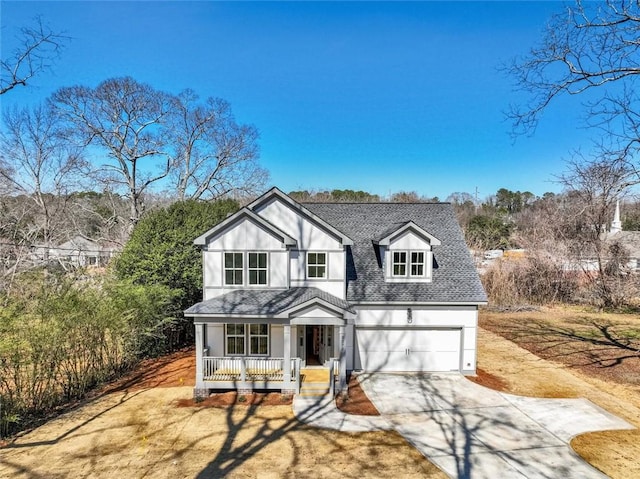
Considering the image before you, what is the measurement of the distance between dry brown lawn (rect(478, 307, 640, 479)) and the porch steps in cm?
645

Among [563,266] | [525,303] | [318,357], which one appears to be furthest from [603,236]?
[318,357]

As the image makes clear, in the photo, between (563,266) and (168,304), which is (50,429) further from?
(563,266)

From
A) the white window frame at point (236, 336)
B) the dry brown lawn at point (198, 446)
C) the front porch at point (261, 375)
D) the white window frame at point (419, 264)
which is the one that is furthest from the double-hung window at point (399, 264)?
the dry brown lawn at point (198, 446)

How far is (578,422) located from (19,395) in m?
16.3

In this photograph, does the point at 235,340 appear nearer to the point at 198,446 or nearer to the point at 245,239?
the point at 245,239

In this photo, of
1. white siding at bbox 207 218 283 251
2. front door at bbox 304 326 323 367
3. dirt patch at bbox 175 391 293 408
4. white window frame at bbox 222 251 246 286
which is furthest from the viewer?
front door at bbox 304 326 323 367

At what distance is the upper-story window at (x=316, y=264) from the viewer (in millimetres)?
14328

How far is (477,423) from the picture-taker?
10266 mm

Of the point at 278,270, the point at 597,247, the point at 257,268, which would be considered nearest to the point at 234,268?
the point at 257,268

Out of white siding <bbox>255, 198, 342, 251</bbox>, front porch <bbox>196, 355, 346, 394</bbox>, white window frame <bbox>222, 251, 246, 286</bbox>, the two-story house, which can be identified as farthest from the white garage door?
white window frame <bbox>222, 251, 246, 286</bbox>

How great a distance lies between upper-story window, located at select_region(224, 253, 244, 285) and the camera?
13945 mm

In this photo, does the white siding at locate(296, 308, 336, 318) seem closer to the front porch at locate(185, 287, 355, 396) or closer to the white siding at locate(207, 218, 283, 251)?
the front porch at locate(185, 287, 355, 396)

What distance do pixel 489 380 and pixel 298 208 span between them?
985cm

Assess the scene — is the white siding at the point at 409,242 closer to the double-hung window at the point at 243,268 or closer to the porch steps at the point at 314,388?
the double-hung window at the point at 243,268
